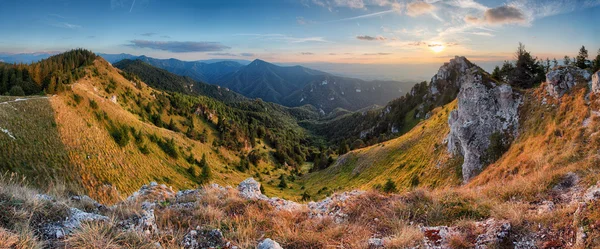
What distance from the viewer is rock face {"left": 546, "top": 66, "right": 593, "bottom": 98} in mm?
21484

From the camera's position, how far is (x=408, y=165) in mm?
44188

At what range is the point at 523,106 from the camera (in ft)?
87.5

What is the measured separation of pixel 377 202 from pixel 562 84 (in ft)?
82.5

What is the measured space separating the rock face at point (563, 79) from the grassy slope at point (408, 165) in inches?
496

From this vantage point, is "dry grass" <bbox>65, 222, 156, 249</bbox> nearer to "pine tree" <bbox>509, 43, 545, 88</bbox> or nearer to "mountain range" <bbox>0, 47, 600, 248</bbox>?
"mountain range" <bbox>0, 47, 600, 248</bbox>

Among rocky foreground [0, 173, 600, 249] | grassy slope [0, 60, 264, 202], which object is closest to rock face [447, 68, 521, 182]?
rocky foreground [0, 173, 600, 249]

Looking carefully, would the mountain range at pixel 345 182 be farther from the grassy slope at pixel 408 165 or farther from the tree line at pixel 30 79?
the tree line at pixel 30 79

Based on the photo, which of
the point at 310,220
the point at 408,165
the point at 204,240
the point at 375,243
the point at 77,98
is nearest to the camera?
the point at 375,243

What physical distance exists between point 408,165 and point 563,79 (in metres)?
24.8

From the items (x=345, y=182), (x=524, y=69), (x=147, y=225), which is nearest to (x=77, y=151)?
(x=147, y=225)

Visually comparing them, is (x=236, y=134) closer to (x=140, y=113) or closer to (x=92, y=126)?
(x=140, y=113)

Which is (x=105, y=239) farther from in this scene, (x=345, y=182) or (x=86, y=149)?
(x=345, y=182)

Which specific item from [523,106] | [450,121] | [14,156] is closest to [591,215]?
[523,106]

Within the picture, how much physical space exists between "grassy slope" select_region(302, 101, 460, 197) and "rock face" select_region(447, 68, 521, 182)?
284 cm
